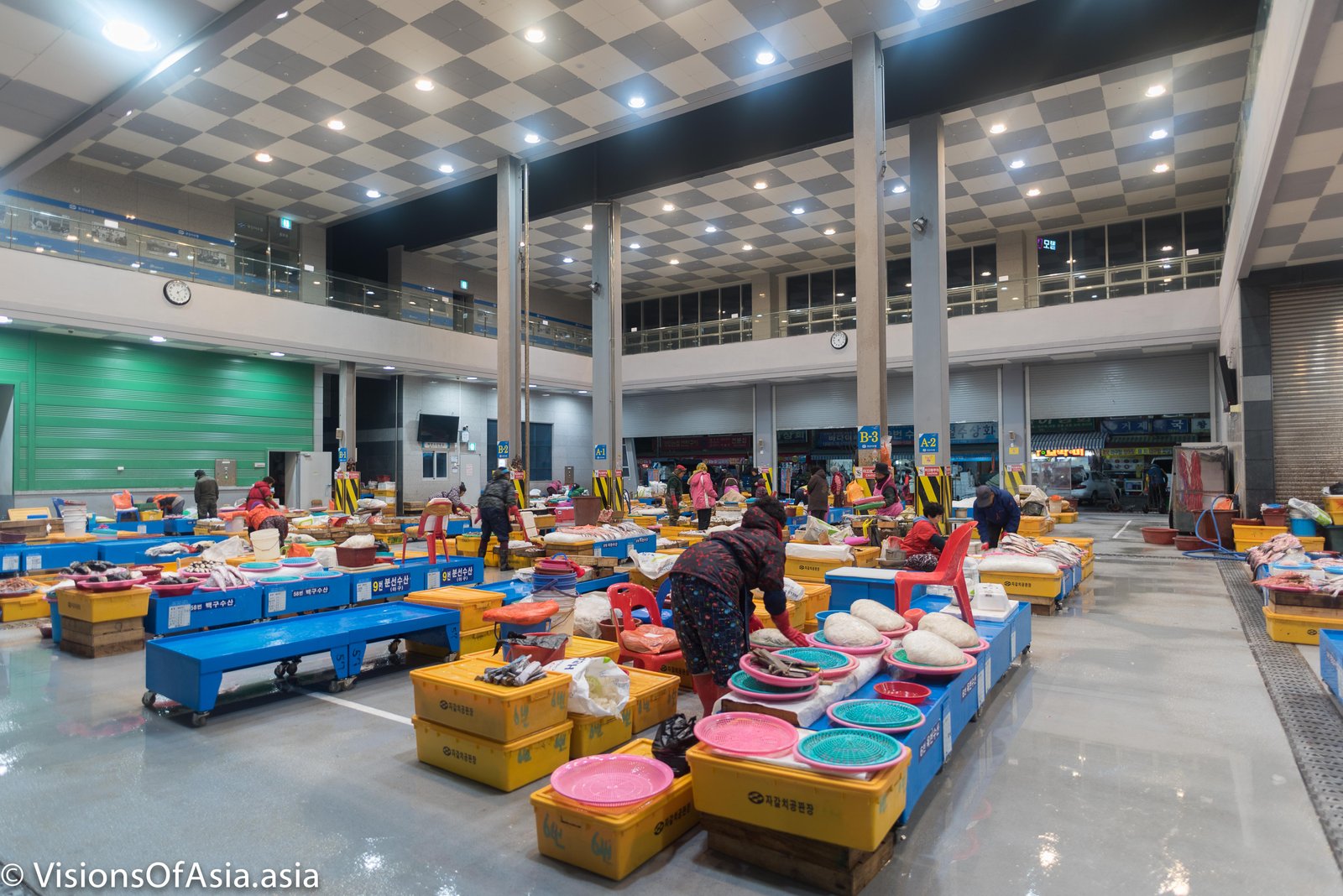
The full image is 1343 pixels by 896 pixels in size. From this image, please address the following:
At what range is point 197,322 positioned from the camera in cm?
1473

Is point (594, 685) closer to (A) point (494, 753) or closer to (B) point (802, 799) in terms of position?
(A) point (494, 753)

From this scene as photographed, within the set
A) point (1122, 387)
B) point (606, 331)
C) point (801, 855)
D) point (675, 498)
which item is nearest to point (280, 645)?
point (801, 855)

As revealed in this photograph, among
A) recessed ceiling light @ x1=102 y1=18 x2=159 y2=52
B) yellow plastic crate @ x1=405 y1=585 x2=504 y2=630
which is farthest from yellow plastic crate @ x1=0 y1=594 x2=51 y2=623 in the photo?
recessed ceiling light @ x1=102 y1=18 x2=159 y2=52

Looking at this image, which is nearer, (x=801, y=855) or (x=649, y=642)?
(x=801, y=855)

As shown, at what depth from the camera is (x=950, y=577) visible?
5.23 meters

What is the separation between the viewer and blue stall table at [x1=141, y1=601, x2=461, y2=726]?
4230mm

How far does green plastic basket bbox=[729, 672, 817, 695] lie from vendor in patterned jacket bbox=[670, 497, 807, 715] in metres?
0.23

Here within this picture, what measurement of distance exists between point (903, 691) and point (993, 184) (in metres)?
16.2

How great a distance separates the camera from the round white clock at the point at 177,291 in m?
14.3

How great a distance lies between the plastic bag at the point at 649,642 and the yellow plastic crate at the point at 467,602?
3.96 ft

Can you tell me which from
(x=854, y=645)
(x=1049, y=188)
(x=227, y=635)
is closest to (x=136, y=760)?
(x=227, y=635)

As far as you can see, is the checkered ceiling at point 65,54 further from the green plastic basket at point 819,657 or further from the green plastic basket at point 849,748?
the green plastic basket at point 849,748

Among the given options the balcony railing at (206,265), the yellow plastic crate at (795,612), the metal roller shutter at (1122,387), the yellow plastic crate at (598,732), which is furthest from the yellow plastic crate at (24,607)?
the metal roller shutter at (1122,387)

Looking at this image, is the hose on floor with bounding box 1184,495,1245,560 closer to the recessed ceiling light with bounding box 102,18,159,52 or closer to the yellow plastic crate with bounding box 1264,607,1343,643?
the yellow plastic crate with bounding box 1264,607,1343,643
